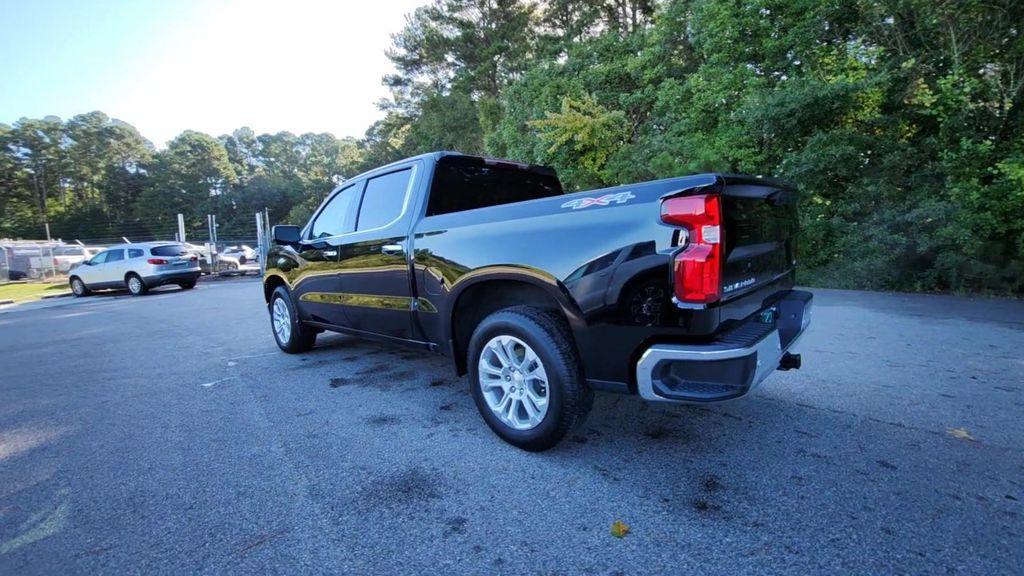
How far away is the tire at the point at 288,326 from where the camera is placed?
204 inches

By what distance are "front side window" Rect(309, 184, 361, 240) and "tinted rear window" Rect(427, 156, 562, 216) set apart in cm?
112

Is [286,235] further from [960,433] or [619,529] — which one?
[960,433]

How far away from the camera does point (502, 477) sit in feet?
8.34

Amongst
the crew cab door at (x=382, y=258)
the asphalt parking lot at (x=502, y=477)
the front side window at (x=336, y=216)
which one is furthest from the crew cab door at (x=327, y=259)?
the asphalt parking lot at (x=502, y=477)

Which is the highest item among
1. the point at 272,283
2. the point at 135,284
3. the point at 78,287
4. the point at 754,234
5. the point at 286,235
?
the point at 286,235

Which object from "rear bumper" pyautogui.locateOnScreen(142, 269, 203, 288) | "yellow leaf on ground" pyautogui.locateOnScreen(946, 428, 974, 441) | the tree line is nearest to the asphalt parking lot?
"yellow leaf on ground" pyautogui.locateOnScreen(946, 428, 974, 441)

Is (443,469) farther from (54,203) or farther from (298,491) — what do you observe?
(54,203)

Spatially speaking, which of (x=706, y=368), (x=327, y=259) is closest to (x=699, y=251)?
(x=706, y=368)

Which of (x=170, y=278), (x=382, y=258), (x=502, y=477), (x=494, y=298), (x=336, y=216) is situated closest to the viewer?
(x=502, y=477)

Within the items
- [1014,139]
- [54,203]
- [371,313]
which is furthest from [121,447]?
[54,203]

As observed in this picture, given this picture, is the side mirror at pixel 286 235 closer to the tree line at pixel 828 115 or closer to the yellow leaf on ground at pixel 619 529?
the yellow leaf on ground at pixel 619 529

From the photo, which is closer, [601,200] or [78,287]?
[601,200]

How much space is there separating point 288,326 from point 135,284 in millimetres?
12541

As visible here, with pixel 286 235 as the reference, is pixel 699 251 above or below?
below
